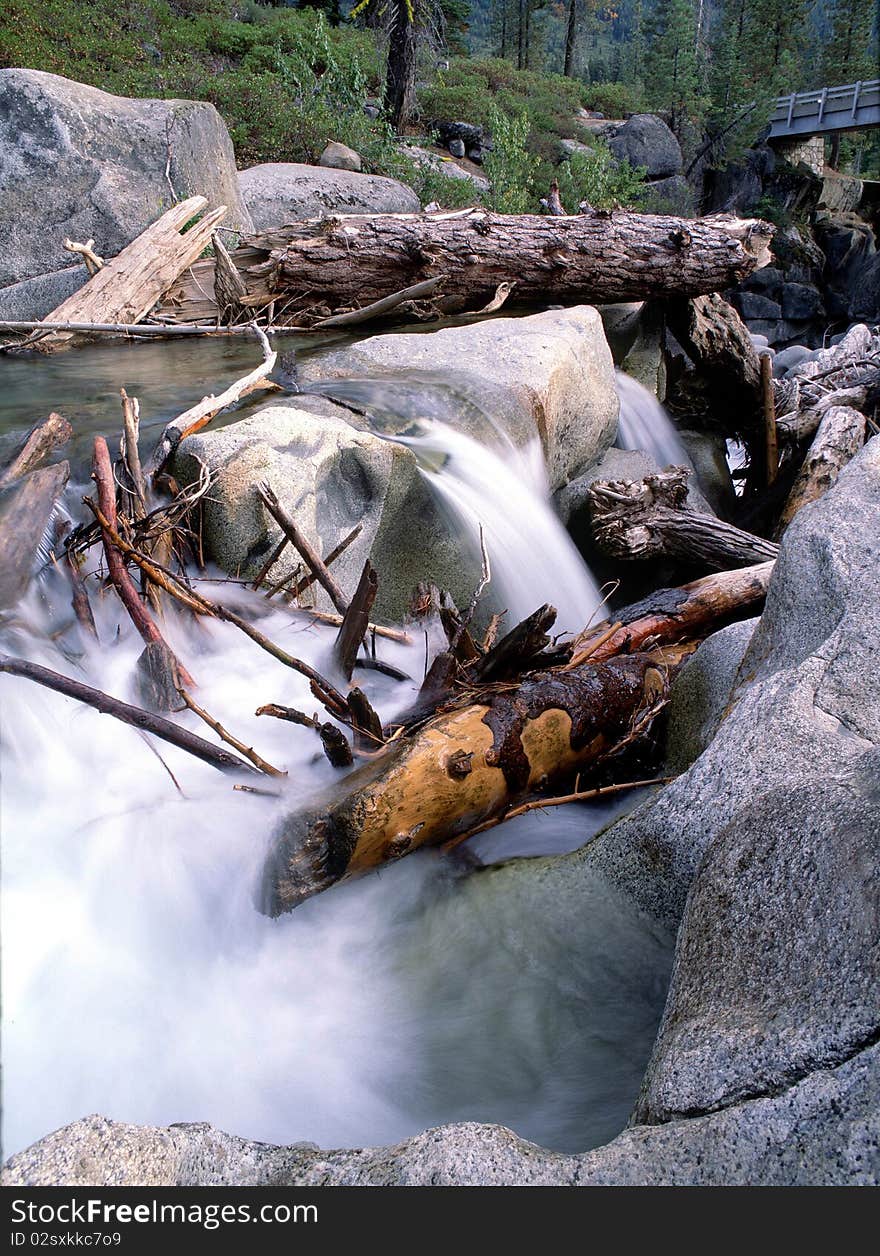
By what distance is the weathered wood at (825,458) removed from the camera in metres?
6.78

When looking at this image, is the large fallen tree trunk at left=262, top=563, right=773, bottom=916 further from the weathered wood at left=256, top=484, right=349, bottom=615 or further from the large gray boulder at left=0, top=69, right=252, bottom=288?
the large gray boulder at left=0, top=69, right=252, bottom=288

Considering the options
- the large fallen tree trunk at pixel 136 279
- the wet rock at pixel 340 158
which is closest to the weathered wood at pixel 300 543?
the large fallen tree trunk at pixel 136 279

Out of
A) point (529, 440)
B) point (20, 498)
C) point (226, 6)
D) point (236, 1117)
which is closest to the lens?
point (236, 1117)

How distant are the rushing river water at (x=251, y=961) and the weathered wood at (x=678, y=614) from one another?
996mm

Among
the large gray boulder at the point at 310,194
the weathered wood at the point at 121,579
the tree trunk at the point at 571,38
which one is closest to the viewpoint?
the weathered wood at the point at 121,579

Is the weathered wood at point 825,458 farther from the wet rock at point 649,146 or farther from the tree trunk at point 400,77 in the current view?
the wet rock at point 649,146

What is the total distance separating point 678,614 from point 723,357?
474 cm

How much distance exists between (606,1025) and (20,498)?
3.21m

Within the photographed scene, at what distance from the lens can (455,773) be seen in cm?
316

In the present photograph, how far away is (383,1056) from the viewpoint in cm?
266

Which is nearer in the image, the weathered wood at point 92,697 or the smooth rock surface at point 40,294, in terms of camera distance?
the weathered wood at point 92,697

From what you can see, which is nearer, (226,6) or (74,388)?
(74,388)
